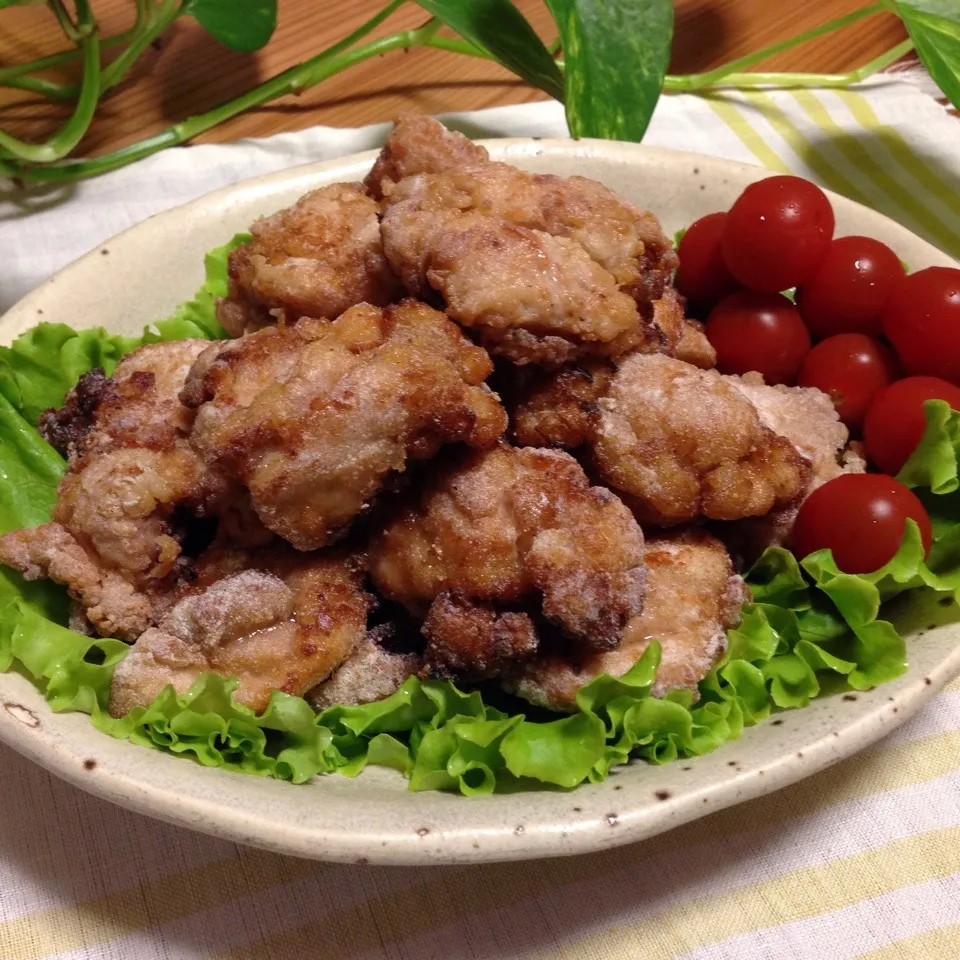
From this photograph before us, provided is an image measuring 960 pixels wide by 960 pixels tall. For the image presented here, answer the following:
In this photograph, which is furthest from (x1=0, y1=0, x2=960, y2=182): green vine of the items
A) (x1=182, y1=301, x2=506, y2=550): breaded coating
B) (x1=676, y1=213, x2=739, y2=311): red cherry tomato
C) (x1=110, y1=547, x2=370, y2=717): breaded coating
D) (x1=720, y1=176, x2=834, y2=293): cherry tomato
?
(x1=110, y1=547, x2=370, y2=717): breaded coating

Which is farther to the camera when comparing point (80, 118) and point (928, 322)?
point (80, 118)

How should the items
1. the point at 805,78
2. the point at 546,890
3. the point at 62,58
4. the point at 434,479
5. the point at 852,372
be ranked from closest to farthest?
1. the point at 546,890
2. the point at 434,479
3. the point at 852,372
4. the point at 62,58
5. the point at 805,78

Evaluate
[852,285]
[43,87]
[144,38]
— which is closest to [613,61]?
[852,285]

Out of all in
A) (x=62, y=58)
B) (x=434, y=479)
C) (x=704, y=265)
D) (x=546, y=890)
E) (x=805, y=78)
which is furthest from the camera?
(x=805, y=78)

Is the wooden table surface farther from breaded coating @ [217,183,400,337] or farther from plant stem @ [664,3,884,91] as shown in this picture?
breaded coating @ [217,183,400,337]

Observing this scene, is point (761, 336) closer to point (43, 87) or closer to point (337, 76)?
point (337, 76)

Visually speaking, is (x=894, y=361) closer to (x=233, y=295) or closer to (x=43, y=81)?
(x=233, y=295)

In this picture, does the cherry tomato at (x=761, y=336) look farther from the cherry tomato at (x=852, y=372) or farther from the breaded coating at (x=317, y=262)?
the breaded coating at (x=317, y=262)
